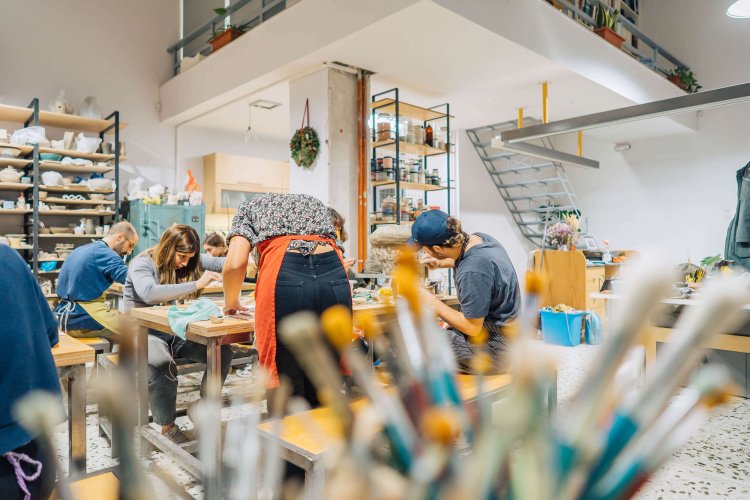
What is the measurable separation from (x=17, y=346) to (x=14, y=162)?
5.72 m

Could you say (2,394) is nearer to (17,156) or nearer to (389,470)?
(389,470)

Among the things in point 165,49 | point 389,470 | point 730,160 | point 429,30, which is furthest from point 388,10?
point 730,160

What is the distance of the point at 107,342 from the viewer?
11.1ft

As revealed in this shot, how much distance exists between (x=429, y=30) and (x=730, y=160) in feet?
19.1

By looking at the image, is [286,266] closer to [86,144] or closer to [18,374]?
[18,374]

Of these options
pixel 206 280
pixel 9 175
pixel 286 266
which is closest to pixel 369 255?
pixel 206 280

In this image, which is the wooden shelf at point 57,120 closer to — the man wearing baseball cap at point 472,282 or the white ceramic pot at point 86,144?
the white ceramic pot at point 86,144

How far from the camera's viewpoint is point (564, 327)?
562 centimetres

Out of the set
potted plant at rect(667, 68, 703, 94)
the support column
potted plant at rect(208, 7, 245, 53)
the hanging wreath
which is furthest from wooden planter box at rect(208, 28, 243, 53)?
potted plant at rect(667, 68, 703, 94)

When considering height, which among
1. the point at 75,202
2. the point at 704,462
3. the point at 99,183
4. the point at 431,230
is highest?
the point at 99,183

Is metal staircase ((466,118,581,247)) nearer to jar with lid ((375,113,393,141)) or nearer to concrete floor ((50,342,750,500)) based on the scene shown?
jar with lid ((375,113,393,141))

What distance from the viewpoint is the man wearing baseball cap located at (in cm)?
229

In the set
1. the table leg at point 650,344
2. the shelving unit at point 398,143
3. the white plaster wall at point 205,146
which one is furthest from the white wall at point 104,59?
the table leg at point 650,344

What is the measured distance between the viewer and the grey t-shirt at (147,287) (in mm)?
2994
